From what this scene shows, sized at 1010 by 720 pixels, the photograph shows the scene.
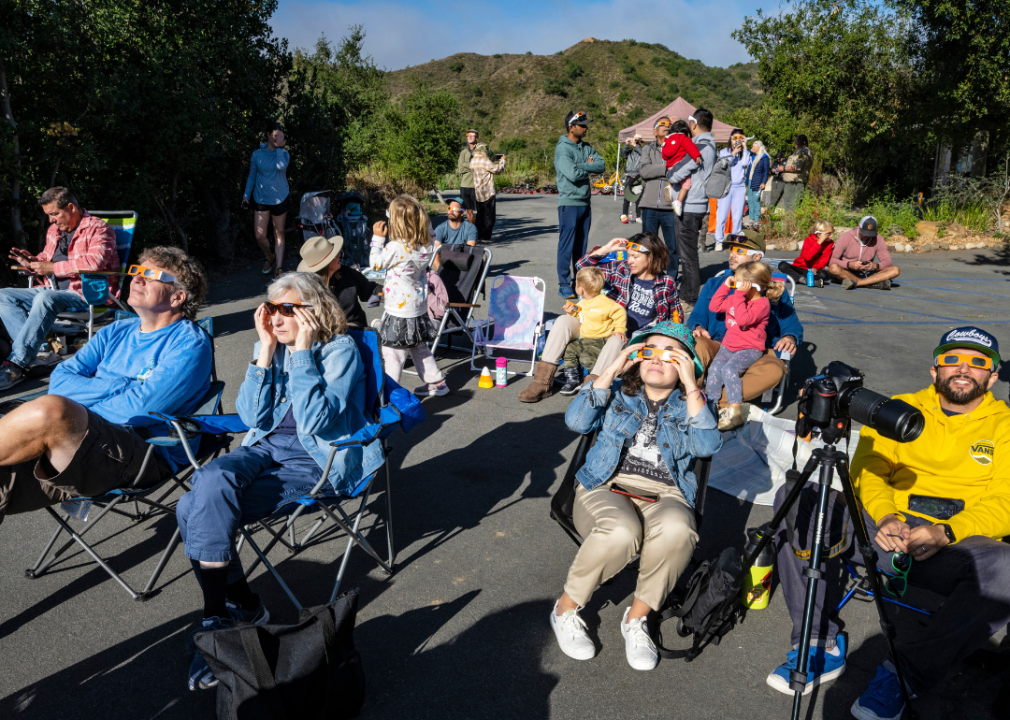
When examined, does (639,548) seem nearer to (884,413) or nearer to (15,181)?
(884,413)

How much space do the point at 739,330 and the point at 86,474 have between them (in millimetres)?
4270

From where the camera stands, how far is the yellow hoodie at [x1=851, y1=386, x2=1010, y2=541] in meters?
2.74

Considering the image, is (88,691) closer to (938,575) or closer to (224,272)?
(938,575)

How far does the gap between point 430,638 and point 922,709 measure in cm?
192

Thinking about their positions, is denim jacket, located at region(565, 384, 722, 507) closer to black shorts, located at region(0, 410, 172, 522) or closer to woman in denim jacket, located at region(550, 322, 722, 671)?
woman in denim jacket, located at region(550, 322, 722, 671)

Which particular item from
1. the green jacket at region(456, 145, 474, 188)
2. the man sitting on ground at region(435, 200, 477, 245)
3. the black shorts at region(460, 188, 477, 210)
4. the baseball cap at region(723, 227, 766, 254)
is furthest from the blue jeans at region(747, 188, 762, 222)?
the baseball cap at region(723, 227, 766, 254)

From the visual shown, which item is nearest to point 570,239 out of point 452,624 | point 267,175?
point 267,175

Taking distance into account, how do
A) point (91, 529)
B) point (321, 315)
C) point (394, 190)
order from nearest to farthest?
1. point (321, 315)
2. point (91, 529)
3. point (394, 190)

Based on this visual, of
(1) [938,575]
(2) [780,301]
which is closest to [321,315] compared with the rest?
(1) [938,575]

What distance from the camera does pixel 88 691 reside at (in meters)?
2.62

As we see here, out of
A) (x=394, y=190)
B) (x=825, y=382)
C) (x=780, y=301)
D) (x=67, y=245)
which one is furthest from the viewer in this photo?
(x=394, y=190)

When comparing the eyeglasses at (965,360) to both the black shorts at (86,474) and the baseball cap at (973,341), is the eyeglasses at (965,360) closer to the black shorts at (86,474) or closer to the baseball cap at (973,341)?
the baseball cap at (973,341)

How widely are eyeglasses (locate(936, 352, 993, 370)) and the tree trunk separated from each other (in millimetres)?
8414

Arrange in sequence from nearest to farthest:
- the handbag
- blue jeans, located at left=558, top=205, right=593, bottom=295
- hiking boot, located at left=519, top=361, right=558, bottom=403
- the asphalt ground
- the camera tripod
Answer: the handbag
the camera tripod
the asphalt ground
hiking boot, located at left=519, top=361, right=558, bottom=403
blue jeans, located at left=558, top=205, right=593, bottom=295
